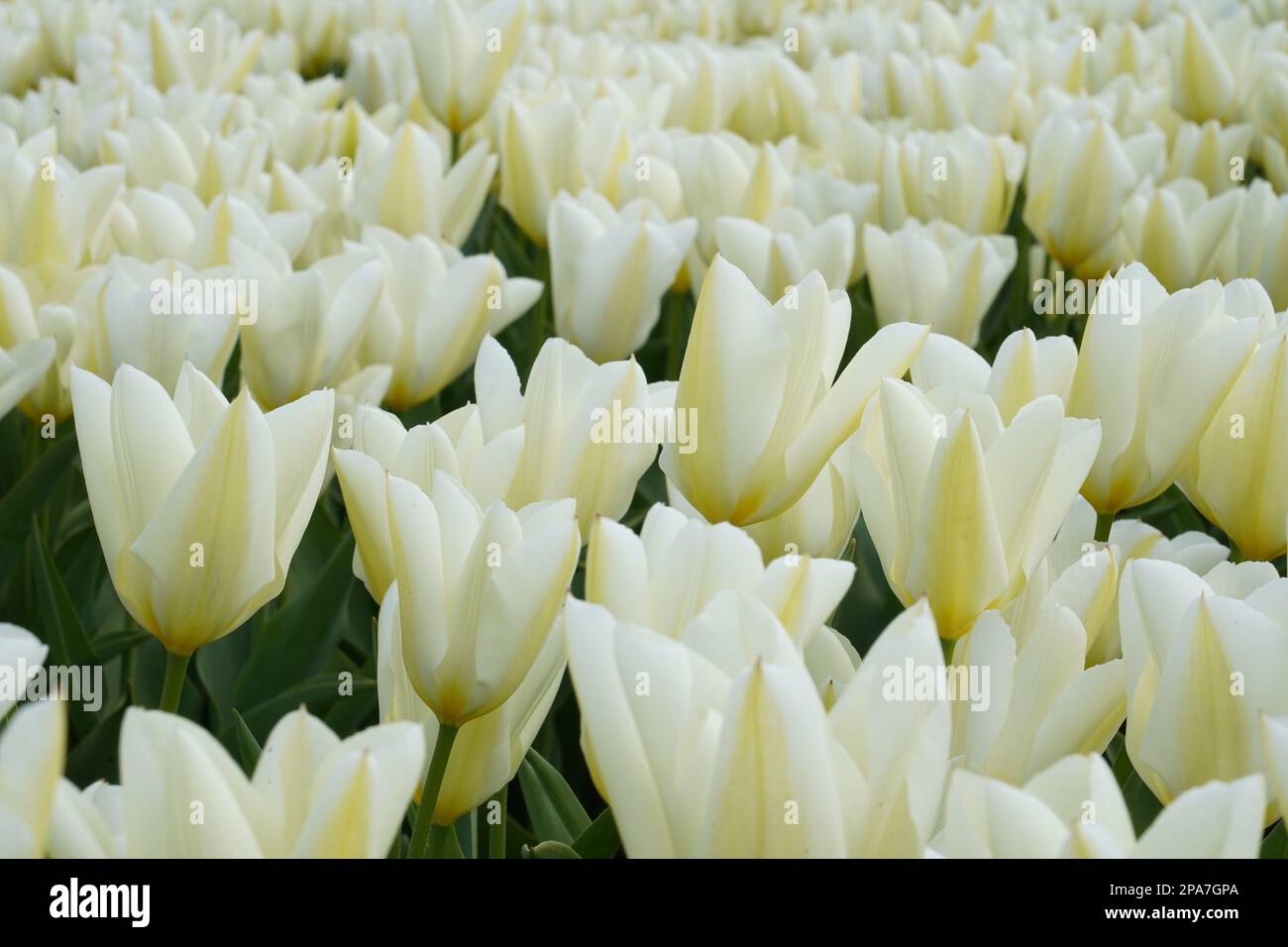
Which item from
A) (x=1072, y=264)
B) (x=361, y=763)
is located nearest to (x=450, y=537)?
(x=361, y=763)

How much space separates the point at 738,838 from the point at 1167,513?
4.16ft

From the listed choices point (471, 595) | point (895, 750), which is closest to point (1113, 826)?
point (895, 750)

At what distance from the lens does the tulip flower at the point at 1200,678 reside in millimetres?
759

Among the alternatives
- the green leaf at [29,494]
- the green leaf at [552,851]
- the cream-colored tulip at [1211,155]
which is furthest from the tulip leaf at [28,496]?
the cream-colored tulip at [1211,155]

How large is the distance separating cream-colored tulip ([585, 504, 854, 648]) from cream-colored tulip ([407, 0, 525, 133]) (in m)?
1.75

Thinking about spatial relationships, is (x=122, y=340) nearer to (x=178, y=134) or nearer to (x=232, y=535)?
(x=232, y=535)

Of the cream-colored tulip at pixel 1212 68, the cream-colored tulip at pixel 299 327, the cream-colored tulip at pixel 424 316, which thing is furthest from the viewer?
the cream-colored tulip at pixel 1212 68

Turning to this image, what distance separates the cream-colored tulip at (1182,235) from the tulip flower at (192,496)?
1345mm

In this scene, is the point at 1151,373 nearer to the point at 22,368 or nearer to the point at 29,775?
the point at 29,775

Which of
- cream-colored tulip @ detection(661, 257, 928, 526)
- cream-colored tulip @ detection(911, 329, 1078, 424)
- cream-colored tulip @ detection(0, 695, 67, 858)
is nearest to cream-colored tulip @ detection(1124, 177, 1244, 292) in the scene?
cream-colored tulip @ detection(911, 329, 1078, 424)

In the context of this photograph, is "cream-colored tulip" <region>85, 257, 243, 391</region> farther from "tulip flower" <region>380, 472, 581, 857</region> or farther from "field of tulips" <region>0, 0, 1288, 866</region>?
"tulip flower" <region>380, 472, 581, 857</region>

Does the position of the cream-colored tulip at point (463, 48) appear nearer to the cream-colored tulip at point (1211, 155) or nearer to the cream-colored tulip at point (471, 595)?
the cream-colored tulip at point (1211, 155)

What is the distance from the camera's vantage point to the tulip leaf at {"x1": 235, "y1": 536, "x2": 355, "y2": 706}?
1.36m

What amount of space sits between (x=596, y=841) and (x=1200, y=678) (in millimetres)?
402
